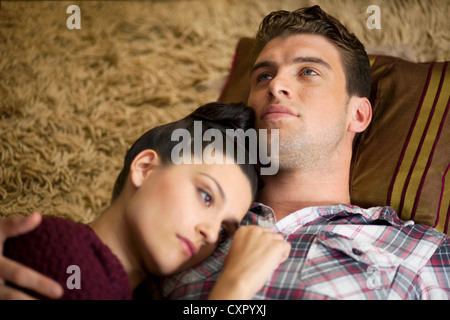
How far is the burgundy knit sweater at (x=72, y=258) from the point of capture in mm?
777

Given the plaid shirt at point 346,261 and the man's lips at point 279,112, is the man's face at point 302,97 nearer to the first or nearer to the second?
the man's lips at point 279,112

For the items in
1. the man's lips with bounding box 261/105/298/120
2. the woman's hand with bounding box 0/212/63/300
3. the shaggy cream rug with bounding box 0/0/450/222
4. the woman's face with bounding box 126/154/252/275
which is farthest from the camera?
the shaggy cream rug with bounding box 0/0/450/222

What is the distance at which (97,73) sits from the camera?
161 centimetres

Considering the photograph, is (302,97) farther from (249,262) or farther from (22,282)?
(22,282)

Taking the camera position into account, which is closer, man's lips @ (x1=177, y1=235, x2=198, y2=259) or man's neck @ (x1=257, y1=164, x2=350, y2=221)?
man's lips @ (x1=177, y1=235, x2=198, y2=259)

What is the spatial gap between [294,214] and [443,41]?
35.4 inches

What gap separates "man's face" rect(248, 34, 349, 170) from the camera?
1107 mm

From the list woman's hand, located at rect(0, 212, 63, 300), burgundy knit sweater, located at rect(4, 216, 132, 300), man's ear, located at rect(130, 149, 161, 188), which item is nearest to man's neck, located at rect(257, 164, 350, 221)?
man's ear, located at rect(130, 149, 161, 188)

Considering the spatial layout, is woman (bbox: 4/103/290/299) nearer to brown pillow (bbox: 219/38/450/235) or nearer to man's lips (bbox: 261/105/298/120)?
man's lips (bbox: 261/105/298/120)

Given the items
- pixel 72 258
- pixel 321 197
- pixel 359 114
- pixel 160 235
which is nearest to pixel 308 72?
pixel 359 114

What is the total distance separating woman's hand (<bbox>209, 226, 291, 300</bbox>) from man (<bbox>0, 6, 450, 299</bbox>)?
0.21ft

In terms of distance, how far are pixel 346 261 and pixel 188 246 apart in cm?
32

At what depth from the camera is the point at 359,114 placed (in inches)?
50.3

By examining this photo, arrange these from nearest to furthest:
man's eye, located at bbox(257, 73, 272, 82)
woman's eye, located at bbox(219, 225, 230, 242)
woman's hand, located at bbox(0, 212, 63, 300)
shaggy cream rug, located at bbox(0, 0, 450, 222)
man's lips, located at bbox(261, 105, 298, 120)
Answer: woman's hand, located at bbox(0, 212, 63, 300) → woman's eye, located at bbox(219, 225, 230, 242) → man's lips, located at bbox(261, 105, 298, 120) → man's eye, located at bbox(257, 73, 272, 82) → shaggy cream rug, located at bbox(0, 0, 450, 222)
